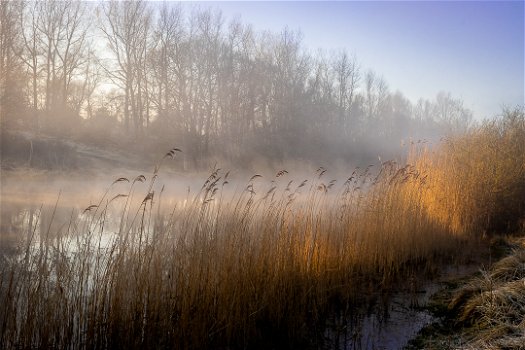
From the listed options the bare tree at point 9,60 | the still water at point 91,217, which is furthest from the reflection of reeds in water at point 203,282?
the bare tree at point 9,60

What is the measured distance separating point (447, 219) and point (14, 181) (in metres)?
14.7

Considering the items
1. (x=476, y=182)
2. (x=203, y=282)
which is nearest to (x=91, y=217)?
(x=203, y=282)

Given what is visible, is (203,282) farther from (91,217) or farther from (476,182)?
(476,182)

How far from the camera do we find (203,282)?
3.44 metres

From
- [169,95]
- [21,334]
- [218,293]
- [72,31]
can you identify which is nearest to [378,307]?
[218,293]

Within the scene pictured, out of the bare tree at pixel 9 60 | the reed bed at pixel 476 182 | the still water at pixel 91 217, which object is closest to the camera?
the still water at pixel 91 217

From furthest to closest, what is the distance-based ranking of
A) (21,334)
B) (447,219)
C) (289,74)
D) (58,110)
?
1. (289,74)
2. (58,110)
3. (447,219)
4. (21,334)

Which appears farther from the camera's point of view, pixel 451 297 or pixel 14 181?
pixel 14 181

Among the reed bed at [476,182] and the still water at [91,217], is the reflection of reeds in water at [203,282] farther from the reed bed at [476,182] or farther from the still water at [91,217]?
the reed bed at [476,182]

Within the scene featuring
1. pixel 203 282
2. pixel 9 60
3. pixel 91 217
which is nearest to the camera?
pixel 203 282

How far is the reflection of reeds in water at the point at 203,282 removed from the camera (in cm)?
299

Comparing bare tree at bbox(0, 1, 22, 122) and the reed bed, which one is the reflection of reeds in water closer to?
the reed bed

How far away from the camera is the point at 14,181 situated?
14.7m

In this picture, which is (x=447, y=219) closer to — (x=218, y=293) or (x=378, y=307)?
(x=378, y=307)
